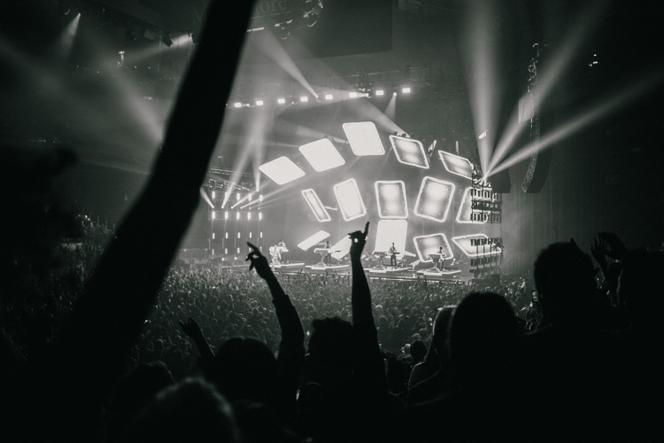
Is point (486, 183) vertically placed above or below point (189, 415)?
above

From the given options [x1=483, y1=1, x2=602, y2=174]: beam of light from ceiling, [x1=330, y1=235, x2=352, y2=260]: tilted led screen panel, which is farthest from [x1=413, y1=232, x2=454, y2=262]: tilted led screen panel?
[x1=483, y1=1, x2=602, y2=174]: beam of light from ceiling

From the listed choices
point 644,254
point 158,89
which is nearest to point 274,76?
point 158,89

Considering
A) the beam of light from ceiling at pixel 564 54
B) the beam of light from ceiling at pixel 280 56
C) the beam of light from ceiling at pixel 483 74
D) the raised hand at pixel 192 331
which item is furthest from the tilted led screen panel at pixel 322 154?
the raised hand at pixel 192 331

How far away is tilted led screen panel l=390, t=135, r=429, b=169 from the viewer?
742 inches

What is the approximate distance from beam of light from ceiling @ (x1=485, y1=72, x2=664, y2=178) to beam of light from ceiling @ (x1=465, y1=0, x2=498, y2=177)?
1.02 meters

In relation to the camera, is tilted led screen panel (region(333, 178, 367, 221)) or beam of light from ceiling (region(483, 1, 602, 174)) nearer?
→ beam of light from ceiling (region(483, 1, 602, 174))

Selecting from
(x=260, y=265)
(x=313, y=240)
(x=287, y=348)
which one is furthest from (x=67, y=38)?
(x=313, y=240)

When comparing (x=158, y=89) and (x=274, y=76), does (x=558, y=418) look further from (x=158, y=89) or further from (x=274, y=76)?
(x=274, y=76)

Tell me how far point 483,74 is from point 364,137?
528 centimetres

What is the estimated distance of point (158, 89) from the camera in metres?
18.1

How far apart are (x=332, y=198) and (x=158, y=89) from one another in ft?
38.0

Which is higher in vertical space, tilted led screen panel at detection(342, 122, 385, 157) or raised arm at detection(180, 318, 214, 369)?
tilted led screen panel at detection(342, 122, 385, 157)

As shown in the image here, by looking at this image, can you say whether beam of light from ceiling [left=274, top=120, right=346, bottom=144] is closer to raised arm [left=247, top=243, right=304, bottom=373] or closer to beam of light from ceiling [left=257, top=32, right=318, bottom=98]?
beam of light from ceiling [left=257, top=32, right=318, bottom=98]

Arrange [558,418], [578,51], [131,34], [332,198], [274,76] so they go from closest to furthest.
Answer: [558,418], [131,34], [578,51], [274,76], [332,198]
